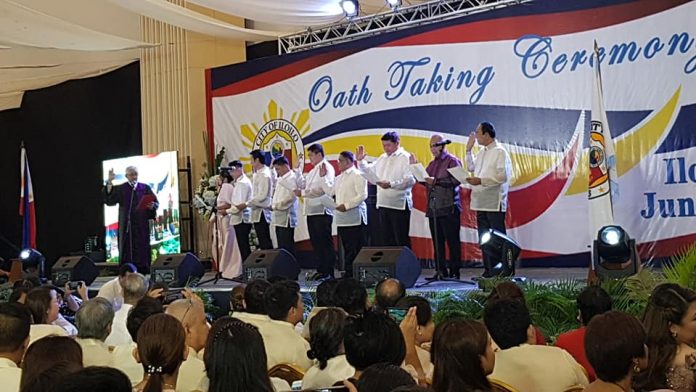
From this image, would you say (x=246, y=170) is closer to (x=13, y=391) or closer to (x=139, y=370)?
(x=139, y=370)

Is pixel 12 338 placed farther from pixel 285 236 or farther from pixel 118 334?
pixel 285 236

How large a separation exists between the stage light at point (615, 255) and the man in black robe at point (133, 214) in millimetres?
5698

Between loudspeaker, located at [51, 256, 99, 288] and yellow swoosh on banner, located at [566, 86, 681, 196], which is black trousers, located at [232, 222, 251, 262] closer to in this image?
loudspeaker, located at [51, 256, 99, 288]

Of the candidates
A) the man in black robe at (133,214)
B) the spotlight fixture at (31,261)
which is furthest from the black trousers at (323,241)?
the spotlight fixture at (31,261)

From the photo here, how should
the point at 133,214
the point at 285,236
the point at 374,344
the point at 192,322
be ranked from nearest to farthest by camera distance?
the point at 374,344 < the point at 192,322 < the point at 285,236 < the point at 133,214

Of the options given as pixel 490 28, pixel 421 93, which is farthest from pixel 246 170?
pixel 490 28

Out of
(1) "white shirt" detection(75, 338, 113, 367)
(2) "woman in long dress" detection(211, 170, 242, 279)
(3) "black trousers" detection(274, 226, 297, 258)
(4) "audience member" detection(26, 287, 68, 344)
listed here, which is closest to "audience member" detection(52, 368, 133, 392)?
(1) "white shirt" detection(75, 338, 113, 367)

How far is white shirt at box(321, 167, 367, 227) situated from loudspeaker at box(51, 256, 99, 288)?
3219 millimetres

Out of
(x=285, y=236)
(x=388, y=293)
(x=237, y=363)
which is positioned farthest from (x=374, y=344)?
(x=285, y=236)

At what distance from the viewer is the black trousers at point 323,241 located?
9094 mm

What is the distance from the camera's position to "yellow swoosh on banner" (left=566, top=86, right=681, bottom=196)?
25.0 feet

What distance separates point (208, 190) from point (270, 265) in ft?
9.58

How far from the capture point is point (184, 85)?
12.5m

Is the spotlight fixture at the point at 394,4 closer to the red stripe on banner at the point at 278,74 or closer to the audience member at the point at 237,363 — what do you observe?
the red stripe on banner at the point at 278,74
